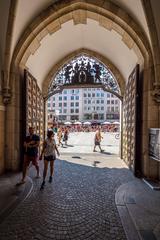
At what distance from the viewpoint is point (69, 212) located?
11.5 feet

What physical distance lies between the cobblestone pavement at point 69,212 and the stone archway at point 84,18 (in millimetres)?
1814

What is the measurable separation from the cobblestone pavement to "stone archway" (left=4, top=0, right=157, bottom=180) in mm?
1814

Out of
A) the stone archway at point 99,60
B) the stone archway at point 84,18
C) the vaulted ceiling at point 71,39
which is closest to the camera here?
the vaulted ceiling at point 71,39

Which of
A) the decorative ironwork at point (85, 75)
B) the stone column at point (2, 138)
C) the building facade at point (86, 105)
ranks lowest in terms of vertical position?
the stone column at point (2, 138)

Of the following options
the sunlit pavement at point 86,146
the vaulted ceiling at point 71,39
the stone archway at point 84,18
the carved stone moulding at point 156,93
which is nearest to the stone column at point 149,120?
the stone archway at point 84,18

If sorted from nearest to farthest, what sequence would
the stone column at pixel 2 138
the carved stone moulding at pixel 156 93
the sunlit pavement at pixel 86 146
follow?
the carved stone moulding at pixel 156 93
the stone column at pixel 2 138
the sunlit pavement at pixel 86 146

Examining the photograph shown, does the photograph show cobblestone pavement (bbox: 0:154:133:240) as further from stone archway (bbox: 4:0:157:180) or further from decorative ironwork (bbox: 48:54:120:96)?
decorative ironwork (bbox: 48:54:120:96)

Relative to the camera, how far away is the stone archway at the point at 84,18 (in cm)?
577

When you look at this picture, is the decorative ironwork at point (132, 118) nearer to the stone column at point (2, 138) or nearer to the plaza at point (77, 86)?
the plaza at point (77, 86)

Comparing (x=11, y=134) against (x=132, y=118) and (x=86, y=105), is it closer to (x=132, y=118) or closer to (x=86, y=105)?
(x=132, y=118)

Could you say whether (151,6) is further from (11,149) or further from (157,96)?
(11,149)

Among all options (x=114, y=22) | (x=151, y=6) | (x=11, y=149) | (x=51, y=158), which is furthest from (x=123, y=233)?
(x=114, y=22)

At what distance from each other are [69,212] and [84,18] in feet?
19.8

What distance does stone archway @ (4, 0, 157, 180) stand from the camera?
5.77 m
